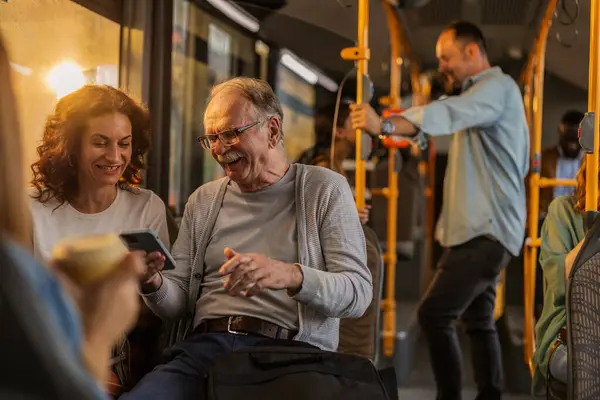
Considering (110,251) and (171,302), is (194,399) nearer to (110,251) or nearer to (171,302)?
(171,302)

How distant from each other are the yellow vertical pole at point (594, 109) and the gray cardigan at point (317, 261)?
721 millimetres

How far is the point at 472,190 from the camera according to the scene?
3.68 m

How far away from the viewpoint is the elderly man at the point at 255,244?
93.9 inches

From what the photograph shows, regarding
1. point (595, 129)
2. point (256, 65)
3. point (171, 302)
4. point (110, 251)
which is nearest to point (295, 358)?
point (171, 302)

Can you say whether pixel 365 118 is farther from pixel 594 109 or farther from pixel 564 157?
pixel 564 157

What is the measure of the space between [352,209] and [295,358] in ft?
1.83

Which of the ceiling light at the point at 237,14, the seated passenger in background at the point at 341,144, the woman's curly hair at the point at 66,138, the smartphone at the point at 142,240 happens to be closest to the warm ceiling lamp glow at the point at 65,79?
the woman's curly hair at the point at 66,138

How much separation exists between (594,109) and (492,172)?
1.04 meters

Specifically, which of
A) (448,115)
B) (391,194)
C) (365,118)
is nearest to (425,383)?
(391,194)

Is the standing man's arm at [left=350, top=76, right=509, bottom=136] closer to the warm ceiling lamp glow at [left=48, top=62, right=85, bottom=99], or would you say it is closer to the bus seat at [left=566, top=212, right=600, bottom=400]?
the warm ceiling lamp glow at [left=48, top=62, right=85, bottom=99]

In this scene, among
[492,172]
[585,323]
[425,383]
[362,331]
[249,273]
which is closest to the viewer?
[249,273]

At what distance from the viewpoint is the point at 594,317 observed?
90.0 inches

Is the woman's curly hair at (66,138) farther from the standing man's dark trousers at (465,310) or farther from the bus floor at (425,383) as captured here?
the bus floor at (425,383)

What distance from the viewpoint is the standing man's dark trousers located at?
360cm
